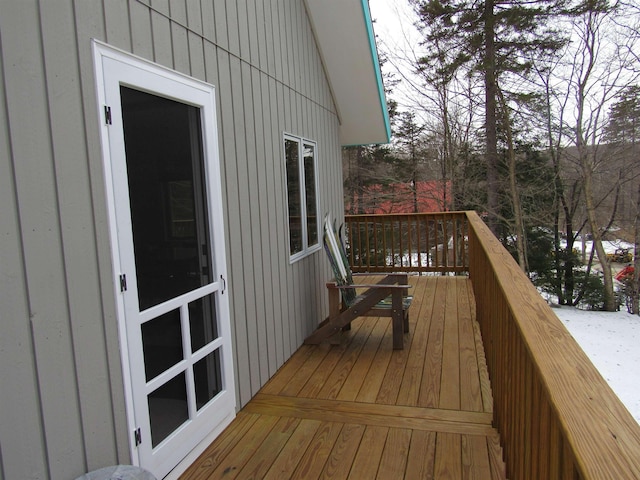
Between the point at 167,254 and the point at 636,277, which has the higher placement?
the point at 167,254

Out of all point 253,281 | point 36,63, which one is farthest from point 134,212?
point 253,281

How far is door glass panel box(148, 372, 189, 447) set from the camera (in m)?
2.22

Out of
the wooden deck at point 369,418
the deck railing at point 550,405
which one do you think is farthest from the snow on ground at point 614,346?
the deck railing at point 550,405

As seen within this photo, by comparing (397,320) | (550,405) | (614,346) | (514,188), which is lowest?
(614,346)

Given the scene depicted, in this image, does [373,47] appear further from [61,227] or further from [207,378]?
[61,227]

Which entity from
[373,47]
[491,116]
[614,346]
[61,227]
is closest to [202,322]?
[61,227]

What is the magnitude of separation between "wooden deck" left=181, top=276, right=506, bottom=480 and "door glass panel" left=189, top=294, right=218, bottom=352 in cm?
59

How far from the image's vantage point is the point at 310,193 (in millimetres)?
4910

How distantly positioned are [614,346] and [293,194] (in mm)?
7783

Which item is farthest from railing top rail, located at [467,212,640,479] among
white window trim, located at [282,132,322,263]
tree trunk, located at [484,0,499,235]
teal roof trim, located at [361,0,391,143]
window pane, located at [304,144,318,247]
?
tree trunk, located at [484,0,499,235]

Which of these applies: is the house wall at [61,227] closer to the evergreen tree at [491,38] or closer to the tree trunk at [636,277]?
the evergreen tree at [491,38]

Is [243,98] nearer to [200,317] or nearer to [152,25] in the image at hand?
[152,25]

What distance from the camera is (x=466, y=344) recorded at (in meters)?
4.21

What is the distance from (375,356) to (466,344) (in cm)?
88
